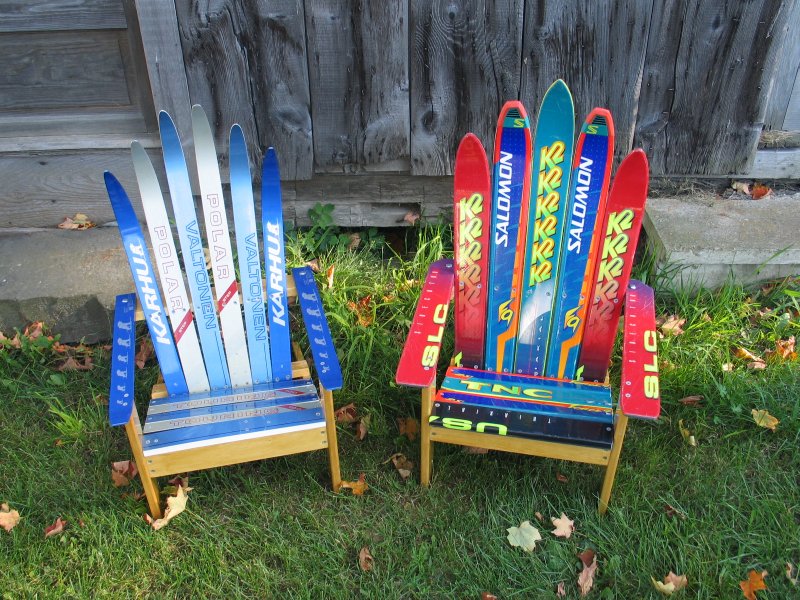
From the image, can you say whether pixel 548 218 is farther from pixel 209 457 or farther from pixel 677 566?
pixel 209 457

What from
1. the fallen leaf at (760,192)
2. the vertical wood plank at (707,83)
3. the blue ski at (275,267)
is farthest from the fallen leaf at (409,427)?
the fallen leaf at (760,192)

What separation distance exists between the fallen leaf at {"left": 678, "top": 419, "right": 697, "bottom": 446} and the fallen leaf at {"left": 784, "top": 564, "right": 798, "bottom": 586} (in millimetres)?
508

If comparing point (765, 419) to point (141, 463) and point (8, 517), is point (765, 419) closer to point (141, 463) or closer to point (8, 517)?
point (141, 463)

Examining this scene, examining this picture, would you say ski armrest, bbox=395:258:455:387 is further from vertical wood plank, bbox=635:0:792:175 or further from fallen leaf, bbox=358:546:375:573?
vertical wood plank, bbox=635:0:792:175

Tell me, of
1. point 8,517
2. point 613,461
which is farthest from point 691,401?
point 8,517

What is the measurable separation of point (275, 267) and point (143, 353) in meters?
0.97

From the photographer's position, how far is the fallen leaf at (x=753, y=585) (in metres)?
2.06

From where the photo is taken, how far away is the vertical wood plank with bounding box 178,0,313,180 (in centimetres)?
288

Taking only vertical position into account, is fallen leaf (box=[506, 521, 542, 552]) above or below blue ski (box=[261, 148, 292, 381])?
below

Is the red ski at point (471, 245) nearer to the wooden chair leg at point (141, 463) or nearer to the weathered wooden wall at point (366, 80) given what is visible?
the weathered wooden wall at point (366, 80)

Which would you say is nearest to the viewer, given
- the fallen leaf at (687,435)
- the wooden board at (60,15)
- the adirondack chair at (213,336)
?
the adirondack chair at (213,336)

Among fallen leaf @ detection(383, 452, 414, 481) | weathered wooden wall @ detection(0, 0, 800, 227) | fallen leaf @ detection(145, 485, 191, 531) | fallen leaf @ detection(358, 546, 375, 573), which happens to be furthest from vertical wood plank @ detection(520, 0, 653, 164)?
fallen leaf @ detection(145, 485, 191, 531)

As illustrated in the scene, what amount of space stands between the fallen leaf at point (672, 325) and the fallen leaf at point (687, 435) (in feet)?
1.41

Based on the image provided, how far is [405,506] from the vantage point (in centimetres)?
238
